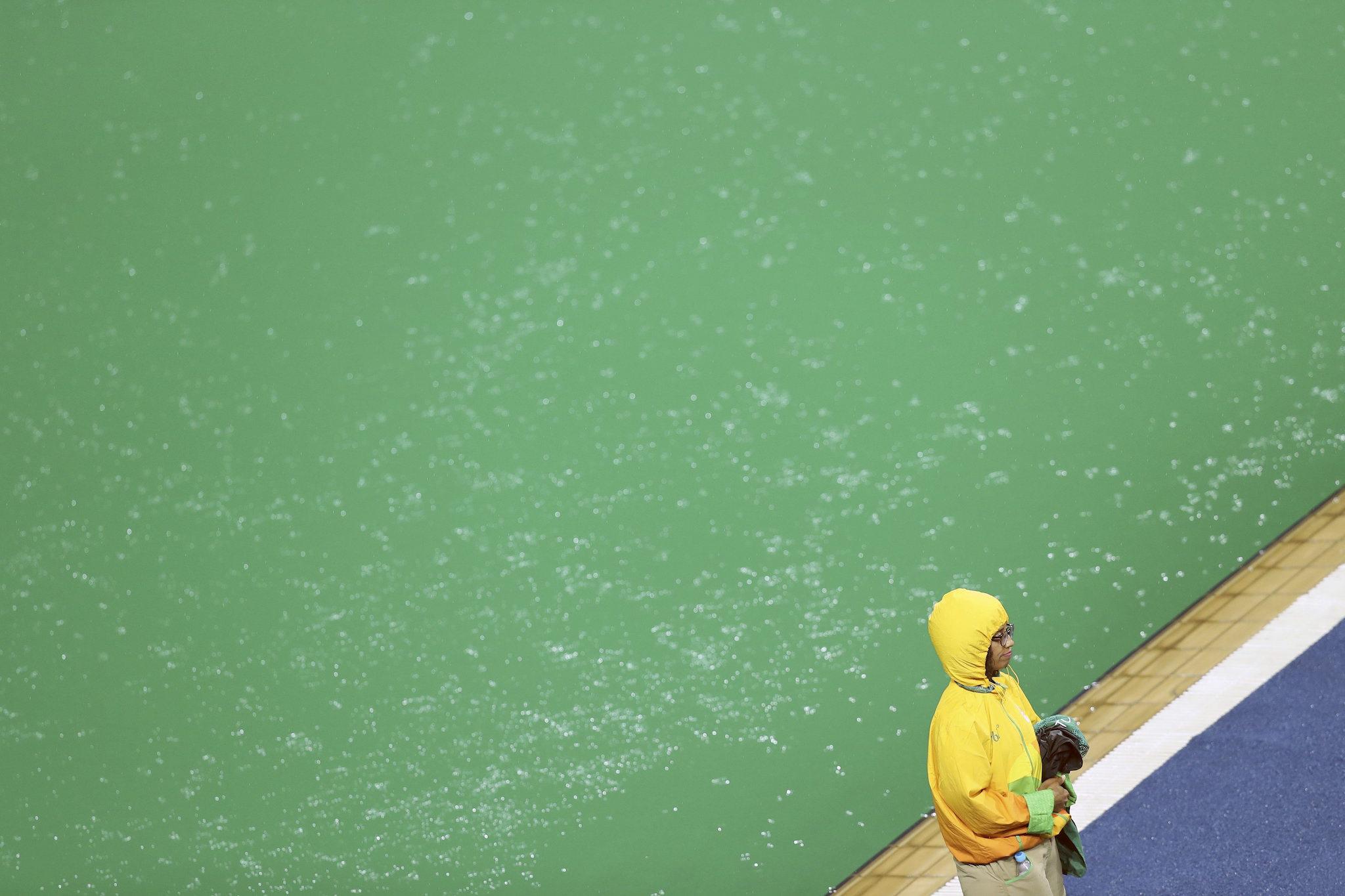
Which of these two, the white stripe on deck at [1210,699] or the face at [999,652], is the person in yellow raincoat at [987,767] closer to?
the face at [999,652]

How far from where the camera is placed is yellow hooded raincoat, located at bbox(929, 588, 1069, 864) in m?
2.64

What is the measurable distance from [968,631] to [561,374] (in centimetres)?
196

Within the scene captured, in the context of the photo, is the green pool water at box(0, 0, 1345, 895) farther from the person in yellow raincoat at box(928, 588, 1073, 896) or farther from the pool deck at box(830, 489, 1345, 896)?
the person in yellow raincoat at box(928, 588, 1073, 896)

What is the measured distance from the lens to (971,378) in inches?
169

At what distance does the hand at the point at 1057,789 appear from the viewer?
8.98 ft

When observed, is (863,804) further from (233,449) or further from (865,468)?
(233,449)

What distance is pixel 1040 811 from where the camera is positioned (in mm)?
2637

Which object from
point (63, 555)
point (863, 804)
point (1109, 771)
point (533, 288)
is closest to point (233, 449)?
point (63, 555)

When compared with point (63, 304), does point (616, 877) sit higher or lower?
lower

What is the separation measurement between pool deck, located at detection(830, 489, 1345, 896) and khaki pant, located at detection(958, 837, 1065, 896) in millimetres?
1256

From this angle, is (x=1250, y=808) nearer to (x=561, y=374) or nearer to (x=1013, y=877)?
(x=1013, y=877)

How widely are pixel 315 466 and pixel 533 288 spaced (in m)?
0.89

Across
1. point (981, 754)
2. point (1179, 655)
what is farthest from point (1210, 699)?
point (981, 754)

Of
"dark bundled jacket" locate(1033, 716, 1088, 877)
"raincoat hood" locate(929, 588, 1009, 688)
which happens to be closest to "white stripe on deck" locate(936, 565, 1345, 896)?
"dark bundled jacket" locate(1033, 716, 1088, 877)
